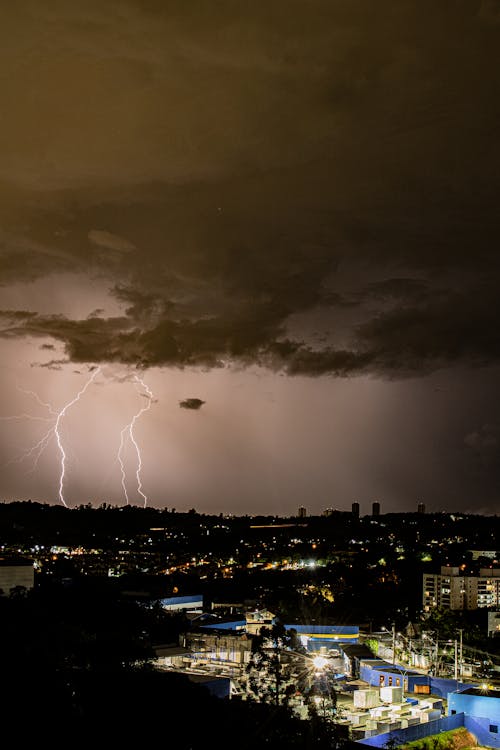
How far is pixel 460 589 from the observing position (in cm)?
4000

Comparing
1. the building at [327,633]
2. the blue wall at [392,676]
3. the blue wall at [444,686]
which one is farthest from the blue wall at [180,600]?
the blue wall at [444,686]

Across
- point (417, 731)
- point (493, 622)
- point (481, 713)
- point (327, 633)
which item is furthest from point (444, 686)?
point (493, 622)

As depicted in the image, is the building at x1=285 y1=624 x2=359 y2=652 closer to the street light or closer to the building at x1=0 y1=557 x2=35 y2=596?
the street light

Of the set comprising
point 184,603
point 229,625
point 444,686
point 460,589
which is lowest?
point 444,686

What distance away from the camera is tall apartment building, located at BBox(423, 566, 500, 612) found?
3981cm

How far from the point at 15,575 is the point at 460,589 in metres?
23.3

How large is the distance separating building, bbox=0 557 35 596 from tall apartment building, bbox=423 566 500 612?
21.0 metres

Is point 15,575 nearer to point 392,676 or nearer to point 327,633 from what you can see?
point 327,633

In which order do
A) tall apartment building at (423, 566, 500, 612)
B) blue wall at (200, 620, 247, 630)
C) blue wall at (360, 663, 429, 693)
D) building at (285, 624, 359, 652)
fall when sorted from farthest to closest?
1. tall apartment building at (423, 566, 500, 612)
2. blue wall at (200, 620, 247, 630)
3. building at (285, 624, 359, 652)
4. blue wall at (360, 663, 429, 693)

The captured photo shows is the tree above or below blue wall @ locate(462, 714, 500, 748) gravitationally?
above

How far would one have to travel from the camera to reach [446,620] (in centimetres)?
2598

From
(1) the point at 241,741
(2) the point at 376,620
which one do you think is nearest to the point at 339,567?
(2) the point at 376,620

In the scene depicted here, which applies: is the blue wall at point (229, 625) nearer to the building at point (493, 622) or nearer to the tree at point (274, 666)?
the tree at point (274, 666)

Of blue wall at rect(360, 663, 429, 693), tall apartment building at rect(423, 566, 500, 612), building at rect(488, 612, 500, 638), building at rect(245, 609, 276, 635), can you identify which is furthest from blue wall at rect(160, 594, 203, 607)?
blue wall at rect(360, 663, 429, 693)
